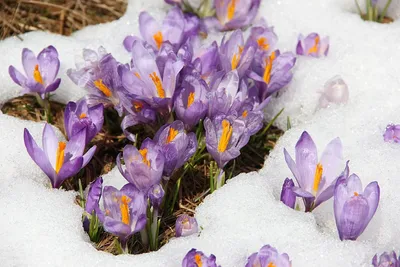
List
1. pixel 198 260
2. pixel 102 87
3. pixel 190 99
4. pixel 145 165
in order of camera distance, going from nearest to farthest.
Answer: pixel 198 260
pixel 145 165
pixel 190 99
pixel 102 87

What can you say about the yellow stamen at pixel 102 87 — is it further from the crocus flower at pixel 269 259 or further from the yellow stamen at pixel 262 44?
the crocus flower at pixel 269 259

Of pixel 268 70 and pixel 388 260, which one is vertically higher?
pixel 268 70

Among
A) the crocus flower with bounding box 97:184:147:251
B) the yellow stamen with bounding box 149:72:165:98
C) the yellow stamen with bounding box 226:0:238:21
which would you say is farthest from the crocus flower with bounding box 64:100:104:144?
the yellow stamen with bounding box 226:0:238:21

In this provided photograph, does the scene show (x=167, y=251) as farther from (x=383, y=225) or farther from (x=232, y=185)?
(x=383, y=225)

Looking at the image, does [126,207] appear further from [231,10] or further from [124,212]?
[231,10]

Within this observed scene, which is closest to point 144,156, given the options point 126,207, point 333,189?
point 126,207
